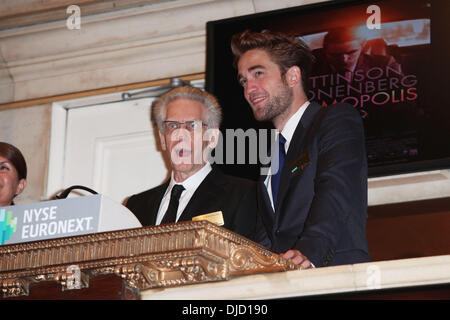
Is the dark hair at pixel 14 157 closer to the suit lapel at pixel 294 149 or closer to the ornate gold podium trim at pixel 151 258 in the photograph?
the suit lapel at pixel 294 149

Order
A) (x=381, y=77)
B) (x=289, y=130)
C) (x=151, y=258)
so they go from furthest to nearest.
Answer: (x=381, y=77)
(x=289, y=130)
(x=151, y=258)

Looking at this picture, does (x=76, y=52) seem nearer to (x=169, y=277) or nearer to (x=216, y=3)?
(x=216, y=3)

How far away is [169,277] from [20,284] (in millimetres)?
400

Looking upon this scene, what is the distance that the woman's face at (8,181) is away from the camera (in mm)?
3322

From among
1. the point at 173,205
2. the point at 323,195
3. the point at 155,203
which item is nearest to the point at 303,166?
the point at 323,195

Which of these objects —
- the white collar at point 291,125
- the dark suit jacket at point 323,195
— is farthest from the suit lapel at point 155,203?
the white collar at point 291,125

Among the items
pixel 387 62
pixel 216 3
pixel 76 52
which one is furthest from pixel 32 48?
pixel 387 62

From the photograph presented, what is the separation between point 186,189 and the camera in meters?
3.08

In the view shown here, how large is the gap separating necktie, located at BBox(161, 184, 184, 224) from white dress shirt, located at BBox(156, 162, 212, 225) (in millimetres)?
19

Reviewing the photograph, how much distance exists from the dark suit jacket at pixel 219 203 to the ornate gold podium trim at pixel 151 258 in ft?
2.94

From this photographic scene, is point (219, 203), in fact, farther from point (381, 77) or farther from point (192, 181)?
point (381, 77)

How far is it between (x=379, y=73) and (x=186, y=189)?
137 centimetres

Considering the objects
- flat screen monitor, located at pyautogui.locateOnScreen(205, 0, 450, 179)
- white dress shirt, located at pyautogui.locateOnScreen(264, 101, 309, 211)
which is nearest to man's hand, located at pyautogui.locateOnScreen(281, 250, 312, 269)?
white dress shirt, located at pyautogui.locateOnScreen(264, 101, 309, 211)

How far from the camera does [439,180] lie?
3773 millimetres
